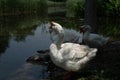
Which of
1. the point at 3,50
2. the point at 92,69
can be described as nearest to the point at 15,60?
the point at 3,50

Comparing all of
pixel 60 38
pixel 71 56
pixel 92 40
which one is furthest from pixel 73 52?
pixel 92 40

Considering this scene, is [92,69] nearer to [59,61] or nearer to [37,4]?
[59,61]

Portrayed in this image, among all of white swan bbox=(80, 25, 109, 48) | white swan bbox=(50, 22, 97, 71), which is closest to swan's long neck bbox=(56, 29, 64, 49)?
white swan bbox=(50, 22, 97, 71)

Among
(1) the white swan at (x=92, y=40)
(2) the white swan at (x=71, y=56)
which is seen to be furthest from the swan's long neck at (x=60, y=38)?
(1) the white swan at (x=92, y=40)

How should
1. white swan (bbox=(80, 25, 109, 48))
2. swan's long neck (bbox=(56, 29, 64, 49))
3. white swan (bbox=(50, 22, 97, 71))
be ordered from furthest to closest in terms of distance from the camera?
white swan (bbox=(80, 25, 109, 48))
swan's long neck (bbox=(56, 29, 64, 49))
white swan (bbox=(50, 22, 97, 71))

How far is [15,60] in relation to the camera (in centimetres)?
1150

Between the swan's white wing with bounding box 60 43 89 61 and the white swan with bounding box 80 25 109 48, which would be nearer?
the swan's white wing with bounding box 60 43 89 61

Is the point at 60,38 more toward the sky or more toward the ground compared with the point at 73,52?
more toward the sky

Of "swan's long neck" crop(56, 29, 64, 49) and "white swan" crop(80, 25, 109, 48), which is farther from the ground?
"swan's long neck" crop(56, 29, 64, 49)

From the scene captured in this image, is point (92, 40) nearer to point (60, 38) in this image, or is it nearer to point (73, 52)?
point (60, 38)

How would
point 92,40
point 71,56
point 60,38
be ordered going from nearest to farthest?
point 71,56, point 60,38, point 92,40

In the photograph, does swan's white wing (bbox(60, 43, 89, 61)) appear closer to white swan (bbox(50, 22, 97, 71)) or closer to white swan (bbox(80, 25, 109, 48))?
white swan (bbox(50, 22, 97, 71))

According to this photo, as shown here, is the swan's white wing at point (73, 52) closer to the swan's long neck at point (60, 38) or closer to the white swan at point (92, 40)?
the swan's long neck at point (60, 38)

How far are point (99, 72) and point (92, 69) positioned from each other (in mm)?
452
